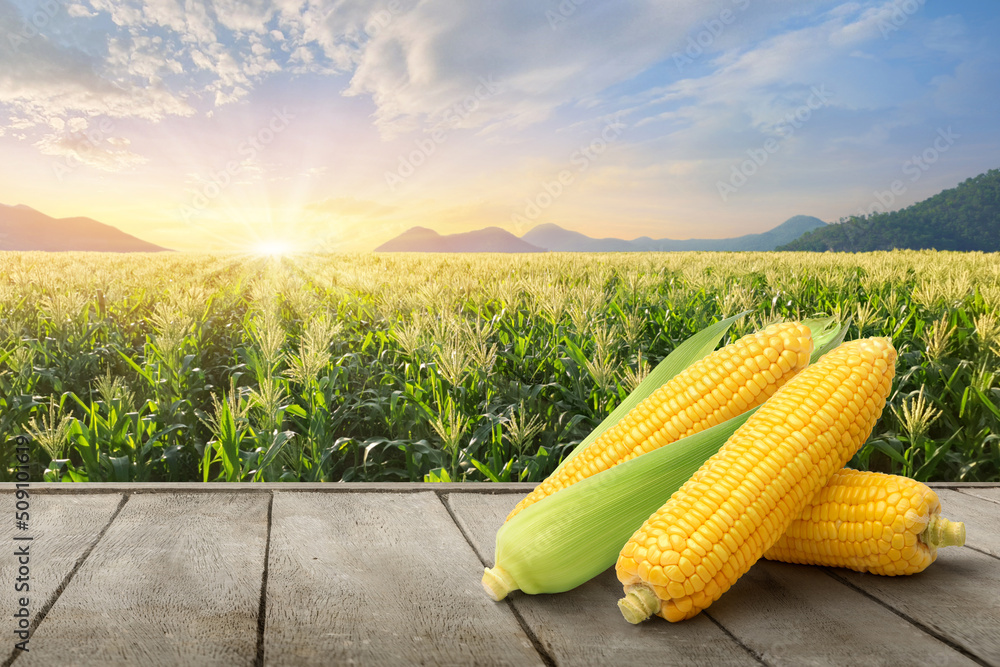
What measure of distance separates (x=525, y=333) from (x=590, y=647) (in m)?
5.02

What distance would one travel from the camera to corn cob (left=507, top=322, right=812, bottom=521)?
7.27ft

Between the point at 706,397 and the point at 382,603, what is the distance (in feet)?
4.06

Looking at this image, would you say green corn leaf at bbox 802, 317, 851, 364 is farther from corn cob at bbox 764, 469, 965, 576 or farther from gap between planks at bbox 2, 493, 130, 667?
gap between planks at bbox 2, 493, 130, 667

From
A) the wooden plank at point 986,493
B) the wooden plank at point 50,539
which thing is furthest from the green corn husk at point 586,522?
the wooden plank at point 986,493

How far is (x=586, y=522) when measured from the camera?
1.97 meters

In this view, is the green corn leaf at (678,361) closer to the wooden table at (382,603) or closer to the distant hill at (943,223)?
the wooden table at (382,603)

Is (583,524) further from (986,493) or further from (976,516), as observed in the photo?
(986,493)

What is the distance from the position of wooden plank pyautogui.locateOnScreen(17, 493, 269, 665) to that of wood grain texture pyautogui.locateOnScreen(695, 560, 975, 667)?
135 centimetres

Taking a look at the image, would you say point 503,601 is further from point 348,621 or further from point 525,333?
point 525,333

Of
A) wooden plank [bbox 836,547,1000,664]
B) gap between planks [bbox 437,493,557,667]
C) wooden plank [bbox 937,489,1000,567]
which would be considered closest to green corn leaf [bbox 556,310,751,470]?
gap between planks [bbox 437,493,557,667]

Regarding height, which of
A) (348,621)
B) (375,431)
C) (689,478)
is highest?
(689,478)

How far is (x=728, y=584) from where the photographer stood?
1.85 m

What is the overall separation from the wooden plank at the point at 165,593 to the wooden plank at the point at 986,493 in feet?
10.2

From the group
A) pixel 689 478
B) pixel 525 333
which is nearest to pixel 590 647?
pixel 689 478
